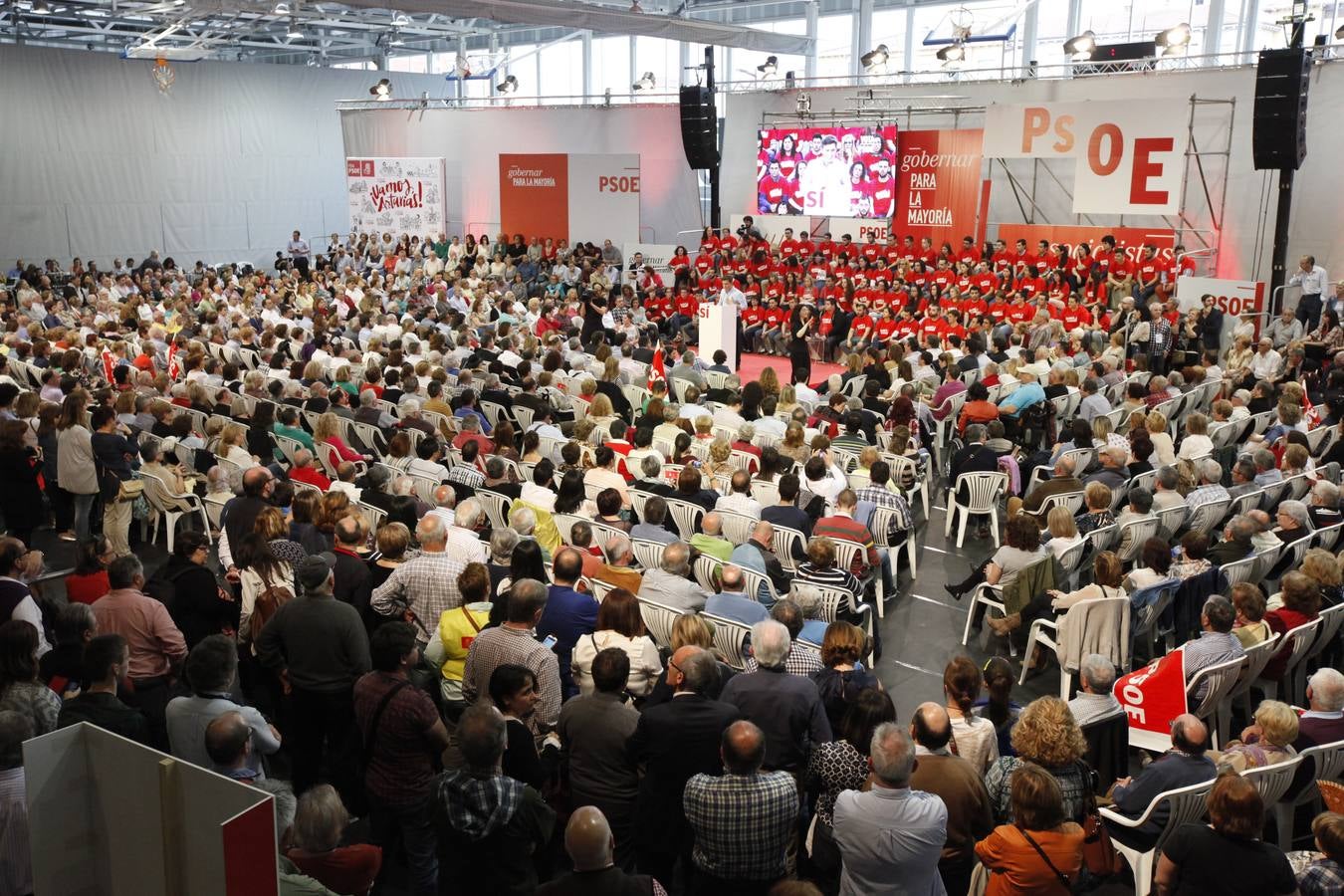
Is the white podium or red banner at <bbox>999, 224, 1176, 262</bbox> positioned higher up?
red banner at <bbox>999, 224, 1176, 262</bbox>

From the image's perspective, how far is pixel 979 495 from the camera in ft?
27.5

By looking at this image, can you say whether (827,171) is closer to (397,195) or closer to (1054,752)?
(397,195)

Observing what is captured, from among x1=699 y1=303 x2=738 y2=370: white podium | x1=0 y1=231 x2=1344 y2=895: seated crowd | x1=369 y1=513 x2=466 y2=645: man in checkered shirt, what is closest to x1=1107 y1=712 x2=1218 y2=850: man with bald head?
x1=0 y1=231 x2=1344 y2=895: seated crowd

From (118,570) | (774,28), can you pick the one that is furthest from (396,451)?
(774,28)

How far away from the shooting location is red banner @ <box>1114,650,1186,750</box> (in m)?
4.75

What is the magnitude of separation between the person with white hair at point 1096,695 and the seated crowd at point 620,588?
0.6 inches

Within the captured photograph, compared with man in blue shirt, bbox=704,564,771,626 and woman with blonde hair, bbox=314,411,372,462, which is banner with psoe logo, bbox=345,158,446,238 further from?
man in blue shirt, bbox=704,564,771,626

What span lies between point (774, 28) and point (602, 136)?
669 cm

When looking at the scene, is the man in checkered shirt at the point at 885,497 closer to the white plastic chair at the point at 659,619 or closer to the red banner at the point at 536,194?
the white plastic chair at the point at 659,619

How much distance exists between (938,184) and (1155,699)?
1426 cm

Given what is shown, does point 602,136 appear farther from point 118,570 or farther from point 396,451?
point 118,570

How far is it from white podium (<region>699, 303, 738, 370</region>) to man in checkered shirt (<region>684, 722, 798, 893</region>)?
431 inches

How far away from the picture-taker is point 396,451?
7406 mm

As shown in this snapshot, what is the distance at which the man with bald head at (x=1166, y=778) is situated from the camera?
397 centimetres
